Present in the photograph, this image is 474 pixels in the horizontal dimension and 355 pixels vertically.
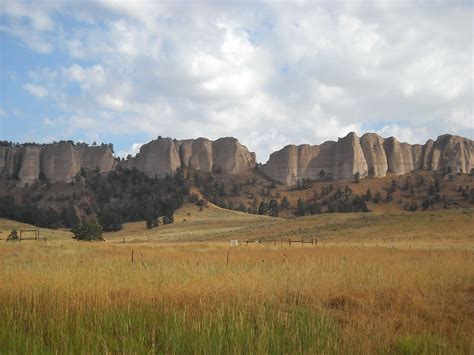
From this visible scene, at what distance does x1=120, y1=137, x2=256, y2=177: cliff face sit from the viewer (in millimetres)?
147750

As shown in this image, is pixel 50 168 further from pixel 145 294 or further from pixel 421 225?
pixel 145 294

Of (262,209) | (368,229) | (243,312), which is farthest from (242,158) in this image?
(243,312)

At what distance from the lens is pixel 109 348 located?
5867 mm

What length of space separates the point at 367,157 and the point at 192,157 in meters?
53.1

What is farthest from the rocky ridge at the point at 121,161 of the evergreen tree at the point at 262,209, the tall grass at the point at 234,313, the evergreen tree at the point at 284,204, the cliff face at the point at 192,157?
the tall grass at the point at 234,313

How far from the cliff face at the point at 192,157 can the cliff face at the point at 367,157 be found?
10.0 metres

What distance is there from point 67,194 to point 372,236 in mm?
95336

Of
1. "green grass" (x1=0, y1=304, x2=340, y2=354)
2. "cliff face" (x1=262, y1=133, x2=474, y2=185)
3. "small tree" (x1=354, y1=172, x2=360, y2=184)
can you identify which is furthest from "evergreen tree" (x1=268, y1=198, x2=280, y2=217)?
"green grass" (x1=0, y1=304, x2=340, y2=354)

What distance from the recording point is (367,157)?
145000mm

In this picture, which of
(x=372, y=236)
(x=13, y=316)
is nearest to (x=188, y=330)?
(x=13, y=316)

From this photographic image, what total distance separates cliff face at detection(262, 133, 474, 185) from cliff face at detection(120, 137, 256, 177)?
10004mm

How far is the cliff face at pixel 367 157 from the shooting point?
460 ft

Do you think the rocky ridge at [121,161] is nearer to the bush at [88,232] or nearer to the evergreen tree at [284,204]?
the evergreen tree at [284,204]

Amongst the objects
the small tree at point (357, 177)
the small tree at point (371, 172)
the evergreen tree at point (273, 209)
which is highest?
the small tree at point (371, 172)
